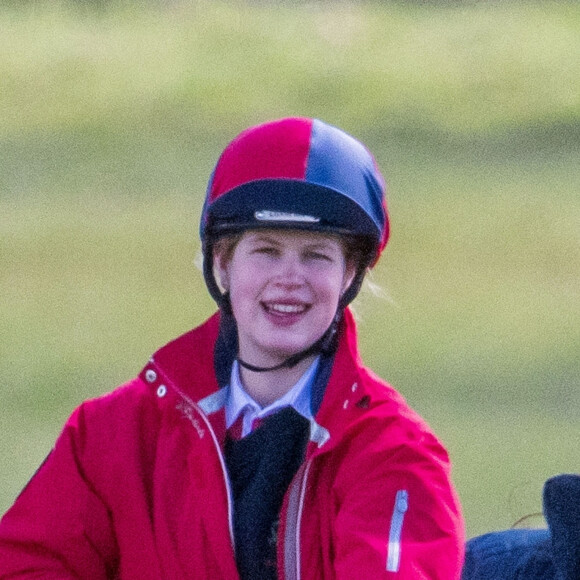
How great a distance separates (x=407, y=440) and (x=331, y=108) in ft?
16.9

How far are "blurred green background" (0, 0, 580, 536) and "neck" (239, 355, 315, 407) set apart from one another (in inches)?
69.7

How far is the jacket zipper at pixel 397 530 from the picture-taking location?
8.06 feet

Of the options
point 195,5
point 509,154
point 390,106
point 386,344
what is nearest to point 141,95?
point 195,5

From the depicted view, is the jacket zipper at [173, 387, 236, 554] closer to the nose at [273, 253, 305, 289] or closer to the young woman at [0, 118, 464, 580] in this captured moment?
the young woman at [0, 118, 464, 580]

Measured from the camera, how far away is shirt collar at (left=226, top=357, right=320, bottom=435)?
8.84 feet

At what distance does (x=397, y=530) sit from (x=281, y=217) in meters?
0.58

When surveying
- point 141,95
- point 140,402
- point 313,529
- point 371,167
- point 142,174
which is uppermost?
point 141,95

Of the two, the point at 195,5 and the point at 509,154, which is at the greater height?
the point at 195,5

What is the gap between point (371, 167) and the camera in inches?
108

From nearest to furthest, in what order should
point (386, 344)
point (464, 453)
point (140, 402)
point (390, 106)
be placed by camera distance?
point (140, 402), point (464, 453), point (386, 344), point (390, 106)

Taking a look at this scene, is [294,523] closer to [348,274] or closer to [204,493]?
[204,493]

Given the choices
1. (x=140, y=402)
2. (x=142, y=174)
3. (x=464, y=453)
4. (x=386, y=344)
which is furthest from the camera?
(x=142, y=174)

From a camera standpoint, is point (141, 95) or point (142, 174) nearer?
point (142, 174)

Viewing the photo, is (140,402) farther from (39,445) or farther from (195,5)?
(195,5)
